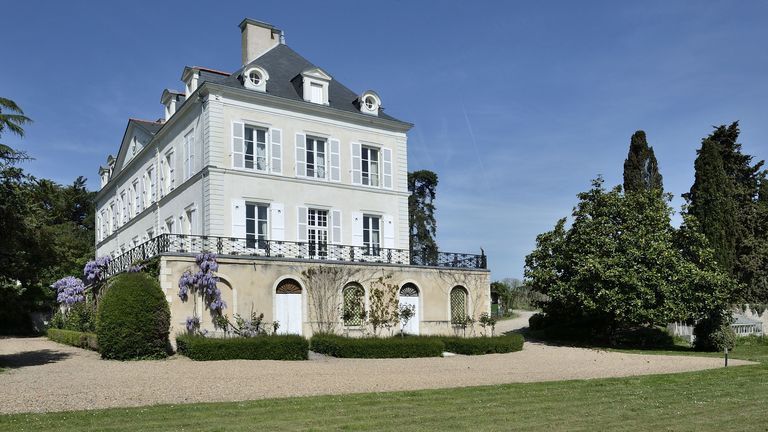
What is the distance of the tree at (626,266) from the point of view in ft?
82.8

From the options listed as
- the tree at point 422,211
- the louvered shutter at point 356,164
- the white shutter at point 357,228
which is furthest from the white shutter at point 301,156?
the tree at point 422,211

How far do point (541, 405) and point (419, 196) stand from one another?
155ft

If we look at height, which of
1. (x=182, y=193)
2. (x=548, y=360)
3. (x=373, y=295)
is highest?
(x=182, y=193)

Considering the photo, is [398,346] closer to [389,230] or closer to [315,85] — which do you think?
[389,230]

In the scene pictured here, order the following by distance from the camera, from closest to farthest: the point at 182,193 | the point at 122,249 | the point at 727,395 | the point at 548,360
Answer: the point at 727,395
the point at 548,360
the point at 182,193
the point at 122,249

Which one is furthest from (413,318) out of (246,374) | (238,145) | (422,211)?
(422,211)

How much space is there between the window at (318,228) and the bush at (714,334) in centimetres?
1422

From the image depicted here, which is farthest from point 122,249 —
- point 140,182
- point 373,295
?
point 373,295

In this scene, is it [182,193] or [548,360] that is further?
[182,193]

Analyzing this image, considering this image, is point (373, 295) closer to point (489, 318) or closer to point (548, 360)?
point (489, 318)

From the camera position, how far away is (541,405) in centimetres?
1102

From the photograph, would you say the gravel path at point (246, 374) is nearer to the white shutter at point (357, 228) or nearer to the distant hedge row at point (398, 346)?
the distant hedge row at point (398, 346)

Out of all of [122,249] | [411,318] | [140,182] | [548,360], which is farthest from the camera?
[122,249]

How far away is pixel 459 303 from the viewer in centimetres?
2702
